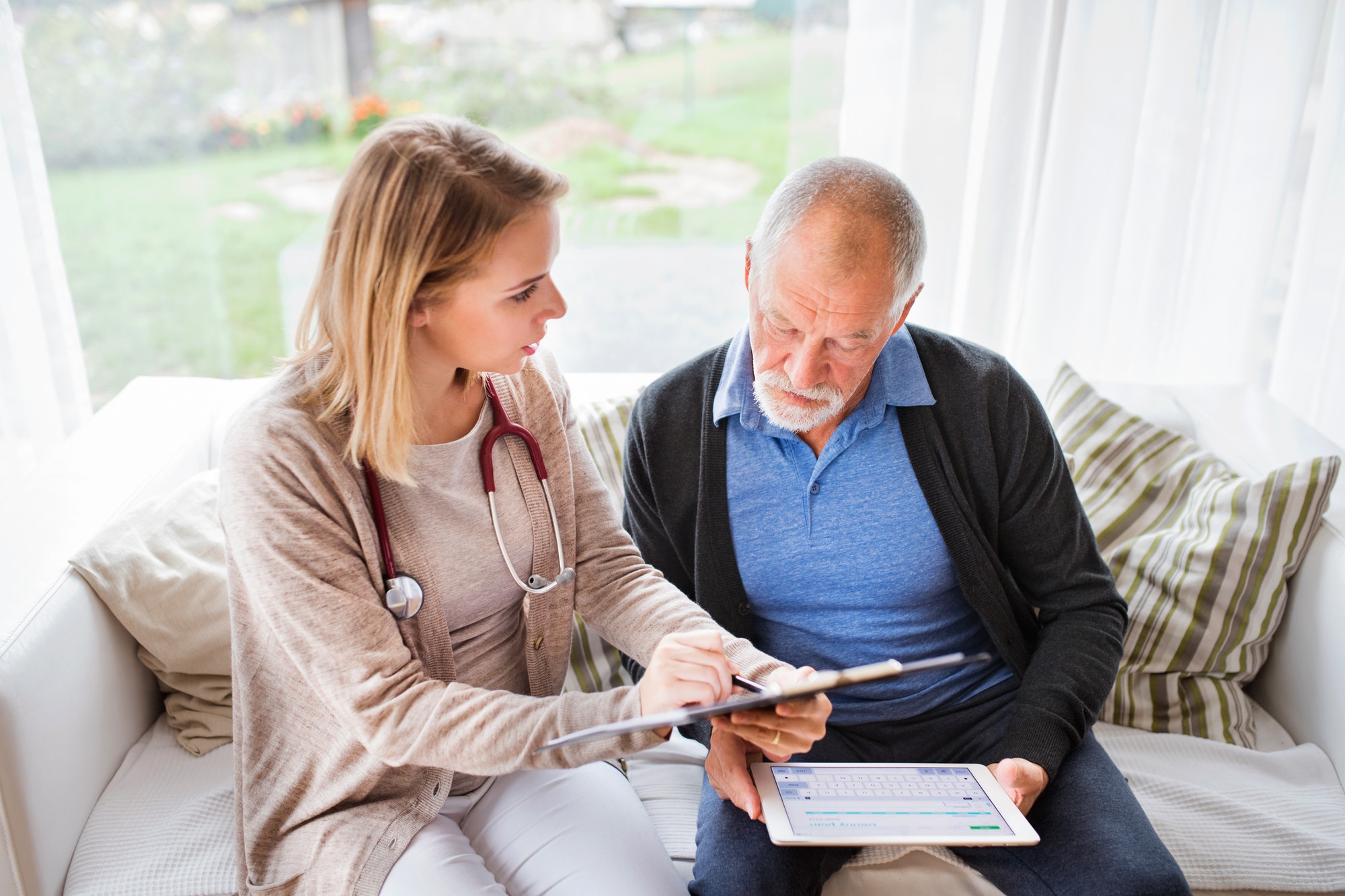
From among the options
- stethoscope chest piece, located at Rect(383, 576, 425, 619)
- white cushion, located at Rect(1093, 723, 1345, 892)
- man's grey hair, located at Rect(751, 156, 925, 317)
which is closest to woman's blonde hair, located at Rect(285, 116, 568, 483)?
stethoscope chest piece, located at Rect(383, 576, 425, 619)

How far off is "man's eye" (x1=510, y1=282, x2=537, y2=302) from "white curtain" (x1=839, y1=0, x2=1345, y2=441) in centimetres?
142

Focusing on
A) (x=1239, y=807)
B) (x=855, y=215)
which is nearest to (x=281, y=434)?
(x=855, y=215)

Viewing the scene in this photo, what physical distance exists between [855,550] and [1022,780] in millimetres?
386

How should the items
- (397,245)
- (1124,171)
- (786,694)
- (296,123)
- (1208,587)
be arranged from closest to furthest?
(786,694)
(397,245)
(1208,587)
(1124,171)
(296,123)

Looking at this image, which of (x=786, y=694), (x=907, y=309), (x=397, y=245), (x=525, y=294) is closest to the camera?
(x=786, y=694)

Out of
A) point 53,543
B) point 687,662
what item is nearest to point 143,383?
point 53,543

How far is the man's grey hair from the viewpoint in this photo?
135 cm

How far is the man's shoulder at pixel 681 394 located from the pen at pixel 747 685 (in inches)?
18.8

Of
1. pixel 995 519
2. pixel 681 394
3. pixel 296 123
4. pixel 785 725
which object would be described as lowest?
pixel 785 725

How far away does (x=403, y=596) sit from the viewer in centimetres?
123

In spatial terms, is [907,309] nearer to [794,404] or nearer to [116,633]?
[794,404]

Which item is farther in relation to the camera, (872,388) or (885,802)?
(872,388)

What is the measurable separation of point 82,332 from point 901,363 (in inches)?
161

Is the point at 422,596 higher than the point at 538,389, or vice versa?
the point at 538,389
